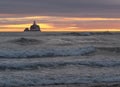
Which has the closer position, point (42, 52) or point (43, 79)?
point (43, 79)

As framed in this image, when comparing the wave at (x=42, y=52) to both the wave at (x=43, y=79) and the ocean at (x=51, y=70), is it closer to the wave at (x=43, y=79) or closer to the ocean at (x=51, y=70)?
the ocean at (x=51, y=70)

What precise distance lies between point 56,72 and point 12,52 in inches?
288

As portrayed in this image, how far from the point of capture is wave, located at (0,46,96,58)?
26.8 meters

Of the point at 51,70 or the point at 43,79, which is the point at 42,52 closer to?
the point at 51,70

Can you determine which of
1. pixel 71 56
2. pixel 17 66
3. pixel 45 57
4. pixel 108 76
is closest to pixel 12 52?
pixel 45 57

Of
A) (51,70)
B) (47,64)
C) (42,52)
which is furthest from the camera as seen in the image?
(42,52)

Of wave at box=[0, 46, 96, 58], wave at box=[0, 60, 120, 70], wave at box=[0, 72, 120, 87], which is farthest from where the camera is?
wave at box=[0, 46, 96, 58]

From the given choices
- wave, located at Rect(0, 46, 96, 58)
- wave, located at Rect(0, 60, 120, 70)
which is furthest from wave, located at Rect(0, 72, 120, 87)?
wave, located at Rect(0, 46, 96, 58)

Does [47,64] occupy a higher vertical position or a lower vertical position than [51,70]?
higher

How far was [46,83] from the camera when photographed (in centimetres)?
1845

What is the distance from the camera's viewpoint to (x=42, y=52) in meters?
28.5

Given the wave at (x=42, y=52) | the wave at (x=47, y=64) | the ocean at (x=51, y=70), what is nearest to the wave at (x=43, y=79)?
the ocean at (x=51, y=70)

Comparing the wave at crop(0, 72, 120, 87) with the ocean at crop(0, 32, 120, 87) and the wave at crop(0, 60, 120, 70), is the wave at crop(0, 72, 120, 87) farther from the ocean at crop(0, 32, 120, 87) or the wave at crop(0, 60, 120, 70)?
the wave at crop(0, 60, 120, 70)

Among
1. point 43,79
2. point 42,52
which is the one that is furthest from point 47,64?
point 42,52
